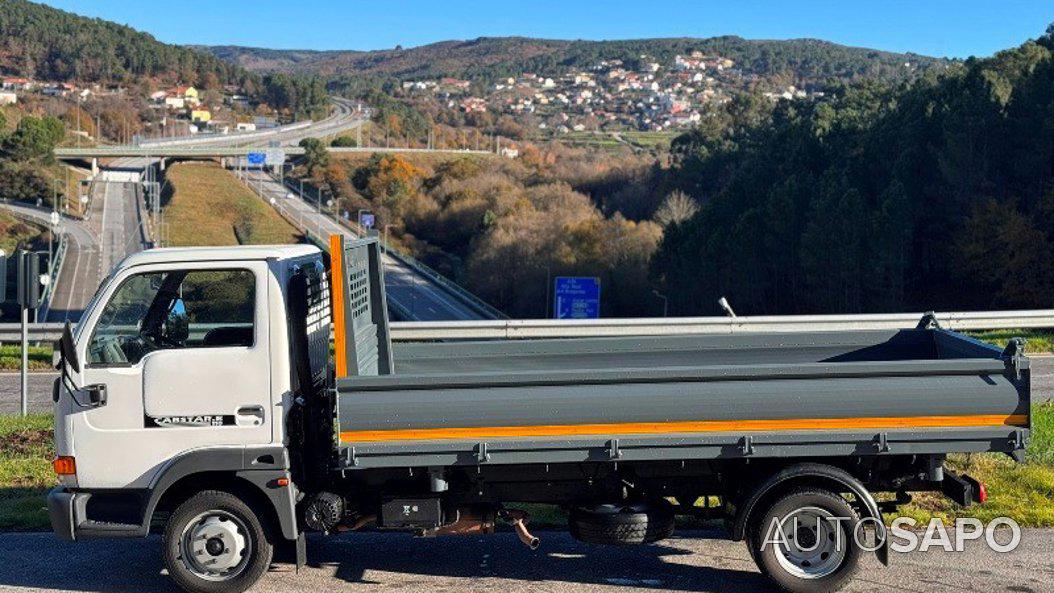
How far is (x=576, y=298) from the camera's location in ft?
84.5

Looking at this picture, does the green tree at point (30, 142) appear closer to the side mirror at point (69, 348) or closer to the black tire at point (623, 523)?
the side mirror at point (69, 348)

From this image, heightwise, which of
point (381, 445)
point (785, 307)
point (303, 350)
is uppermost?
point (303, 350)

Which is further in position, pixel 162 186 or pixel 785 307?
pixel 162 186

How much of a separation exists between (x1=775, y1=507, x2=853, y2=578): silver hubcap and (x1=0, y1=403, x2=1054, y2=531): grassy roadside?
1.74m

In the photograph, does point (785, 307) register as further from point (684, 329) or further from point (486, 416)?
point (486, 416)

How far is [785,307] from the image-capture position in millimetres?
53250

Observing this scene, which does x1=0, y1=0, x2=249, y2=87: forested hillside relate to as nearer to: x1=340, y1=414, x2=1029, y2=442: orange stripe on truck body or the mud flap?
the mud flap

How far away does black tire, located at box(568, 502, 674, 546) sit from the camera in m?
6.98

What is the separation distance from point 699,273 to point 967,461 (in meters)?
46.3

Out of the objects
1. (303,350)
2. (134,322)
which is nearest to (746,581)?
(303,350)

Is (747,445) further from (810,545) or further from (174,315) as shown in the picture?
(174,315)

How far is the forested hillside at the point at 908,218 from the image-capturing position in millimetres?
45344

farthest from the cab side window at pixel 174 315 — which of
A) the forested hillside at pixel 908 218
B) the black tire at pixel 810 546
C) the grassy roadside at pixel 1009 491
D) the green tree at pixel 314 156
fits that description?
the green tree at pixel 314 156

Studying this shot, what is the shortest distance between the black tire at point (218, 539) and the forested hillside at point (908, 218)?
42.4 m
